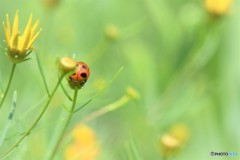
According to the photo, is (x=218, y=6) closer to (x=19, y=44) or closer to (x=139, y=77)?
(x=139, y=77)

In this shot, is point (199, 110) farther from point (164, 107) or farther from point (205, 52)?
point (205, 52)

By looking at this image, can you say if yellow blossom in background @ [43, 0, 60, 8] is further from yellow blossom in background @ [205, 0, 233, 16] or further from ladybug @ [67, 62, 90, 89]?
ladybug @ [67, 62, 90, 89]

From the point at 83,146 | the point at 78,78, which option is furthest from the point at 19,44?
the point at 83,146

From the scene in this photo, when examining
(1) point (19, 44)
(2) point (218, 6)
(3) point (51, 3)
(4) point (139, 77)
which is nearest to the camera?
(1) point (19, 44)

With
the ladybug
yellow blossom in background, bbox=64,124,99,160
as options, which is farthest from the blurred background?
the ladybug

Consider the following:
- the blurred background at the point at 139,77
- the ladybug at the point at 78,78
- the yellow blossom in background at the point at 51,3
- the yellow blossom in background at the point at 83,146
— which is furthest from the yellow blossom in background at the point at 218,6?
the ladybug at the point at 78,78

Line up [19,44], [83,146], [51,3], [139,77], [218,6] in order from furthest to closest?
[139,77]
[218,6]
[51,3]
[83,146]
[19,44]

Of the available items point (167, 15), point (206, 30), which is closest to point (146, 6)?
point (167, 15)

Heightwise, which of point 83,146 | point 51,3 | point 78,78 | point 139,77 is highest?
point 78,78

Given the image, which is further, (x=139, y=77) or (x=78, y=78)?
(x=139, y=77)
